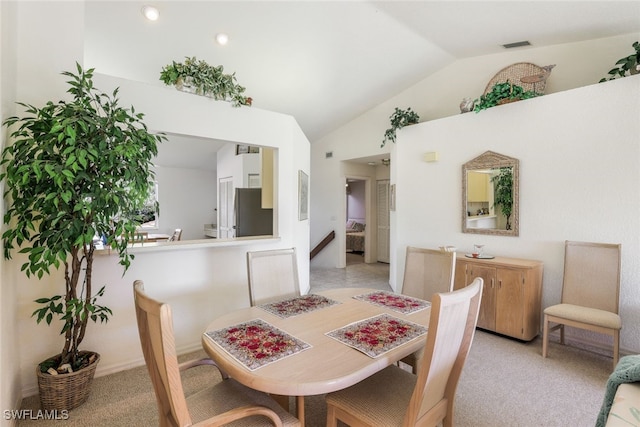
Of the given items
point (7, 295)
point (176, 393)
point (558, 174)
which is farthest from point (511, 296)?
point (7, 295)

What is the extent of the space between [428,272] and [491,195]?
1.93 meters

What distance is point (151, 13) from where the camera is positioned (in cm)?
291

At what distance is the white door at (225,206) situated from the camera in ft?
21.5

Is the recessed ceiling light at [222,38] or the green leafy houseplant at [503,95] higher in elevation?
the recessed ceiling light at [222,38]

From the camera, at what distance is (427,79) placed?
194 inches

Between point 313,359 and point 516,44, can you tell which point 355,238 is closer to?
point 516,44

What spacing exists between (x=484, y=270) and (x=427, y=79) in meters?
3.27

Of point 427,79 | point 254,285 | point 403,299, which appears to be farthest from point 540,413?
point 427,79

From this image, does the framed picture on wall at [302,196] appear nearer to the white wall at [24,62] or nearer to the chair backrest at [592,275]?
the white wall at [24,62]

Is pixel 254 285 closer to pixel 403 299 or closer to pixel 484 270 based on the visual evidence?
pixel 403 299

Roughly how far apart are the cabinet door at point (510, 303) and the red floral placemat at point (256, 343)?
254 centimetres

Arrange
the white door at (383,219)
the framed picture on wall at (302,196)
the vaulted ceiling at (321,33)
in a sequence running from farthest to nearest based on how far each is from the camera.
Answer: the white door at (383,219), the framed picture on wall at (302,196), the vaulted ceiling at (321,33)

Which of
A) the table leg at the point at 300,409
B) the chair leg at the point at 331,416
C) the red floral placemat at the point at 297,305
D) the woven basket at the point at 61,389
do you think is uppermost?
the red floral placemat at the point at 297,305

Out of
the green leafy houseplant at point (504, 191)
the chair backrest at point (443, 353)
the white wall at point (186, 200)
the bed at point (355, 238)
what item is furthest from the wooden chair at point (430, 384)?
the white wall at point (186, 200)
